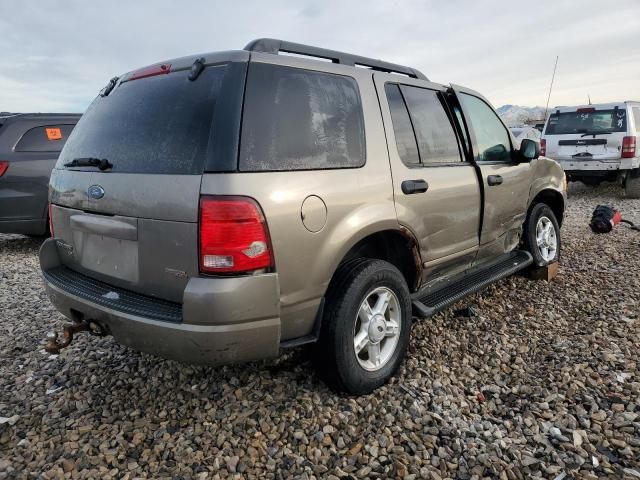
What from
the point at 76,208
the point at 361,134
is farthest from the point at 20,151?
the point at 361,134

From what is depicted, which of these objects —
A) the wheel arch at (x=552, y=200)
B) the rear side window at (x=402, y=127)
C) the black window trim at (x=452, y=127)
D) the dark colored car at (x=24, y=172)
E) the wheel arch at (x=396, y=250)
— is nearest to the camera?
the wheel arch at (x=396, y=250)

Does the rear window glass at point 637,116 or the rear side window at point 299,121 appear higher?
the rear window glass at point 637,116

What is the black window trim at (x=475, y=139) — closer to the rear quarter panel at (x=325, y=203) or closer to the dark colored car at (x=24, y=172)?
the rear quarter panel at (x=325, y=203)

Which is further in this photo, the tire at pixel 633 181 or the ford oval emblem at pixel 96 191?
the tire at pixel 633 181

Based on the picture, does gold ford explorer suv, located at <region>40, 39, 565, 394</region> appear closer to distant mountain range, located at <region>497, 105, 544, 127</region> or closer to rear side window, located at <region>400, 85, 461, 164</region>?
rear side window, located at <region>400, 85, 461, 164</region>

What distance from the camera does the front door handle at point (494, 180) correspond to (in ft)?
11.7

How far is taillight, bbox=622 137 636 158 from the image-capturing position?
954cm

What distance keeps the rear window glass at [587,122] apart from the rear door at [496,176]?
7.24m

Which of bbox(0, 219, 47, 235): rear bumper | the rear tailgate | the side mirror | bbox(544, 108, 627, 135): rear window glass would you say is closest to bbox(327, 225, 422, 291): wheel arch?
the side mirror

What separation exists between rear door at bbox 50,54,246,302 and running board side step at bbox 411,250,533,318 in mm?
1597

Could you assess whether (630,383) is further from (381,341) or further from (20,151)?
(20,151)

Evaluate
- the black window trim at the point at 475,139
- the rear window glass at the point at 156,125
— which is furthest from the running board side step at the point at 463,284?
the rear window glass at the point at 156,125

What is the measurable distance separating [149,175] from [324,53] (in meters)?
1.27

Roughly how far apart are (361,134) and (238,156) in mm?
839
